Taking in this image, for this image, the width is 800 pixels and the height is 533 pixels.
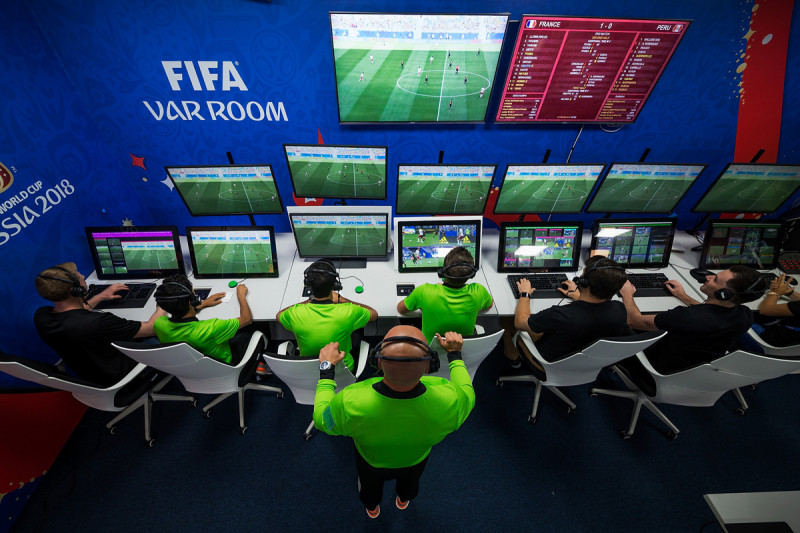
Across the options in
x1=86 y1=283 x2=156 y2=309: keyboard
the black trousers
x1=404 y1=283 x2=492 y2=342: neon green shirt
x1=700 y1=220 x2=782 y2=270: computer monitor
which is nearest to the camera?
the black trousers

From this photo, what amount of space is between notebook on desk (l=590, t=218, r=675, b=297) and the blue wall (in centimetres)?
90

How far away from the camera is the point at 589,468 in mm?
2547

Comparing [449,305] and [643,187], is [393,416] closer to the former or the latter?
[449,305]

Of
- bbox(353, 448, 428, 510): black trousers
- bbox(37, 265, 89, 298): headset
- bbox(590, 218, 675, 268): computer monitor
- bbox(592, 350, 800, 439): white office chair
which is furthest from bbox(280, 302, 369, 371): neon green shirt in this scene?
bbox(590, 218, 675, 268): computer monitor

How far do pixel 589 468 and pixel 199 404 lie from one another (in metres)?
3.20

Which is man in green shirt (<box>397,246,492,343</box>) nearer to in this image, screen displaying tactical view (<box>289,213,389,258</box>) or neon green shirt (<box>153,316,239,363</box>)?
screen displaying tactical view (<box>289,213,389,258</box>)

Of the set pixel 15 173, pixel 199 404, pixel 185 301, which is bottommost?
pixel 199 404

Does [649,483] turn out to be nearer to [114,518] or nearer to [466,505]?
[466,505]

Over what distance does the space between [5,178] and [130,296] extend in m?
1.10

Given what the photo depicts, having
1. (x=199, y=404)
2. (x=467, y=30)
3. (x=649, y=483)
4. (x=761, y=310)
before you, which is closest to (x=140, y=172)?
(x=199, y=404)

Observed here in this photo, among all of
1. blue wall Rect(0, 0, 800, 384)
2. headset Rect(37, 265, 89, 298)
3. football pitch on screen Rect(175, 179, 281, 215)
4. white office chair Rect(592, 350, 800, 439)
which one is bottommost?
white office chair Rect(592, 350, 800, 439)

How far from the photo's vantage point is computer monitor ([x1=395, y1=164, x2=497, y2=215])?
109 inches

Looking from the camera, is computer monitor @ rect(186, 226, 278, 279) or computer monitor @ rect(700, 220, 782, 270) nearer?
computer monitor @ rect(186, 226, 278, 279)

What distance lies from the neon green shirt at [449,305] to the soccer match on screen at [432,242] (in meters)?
0.65
